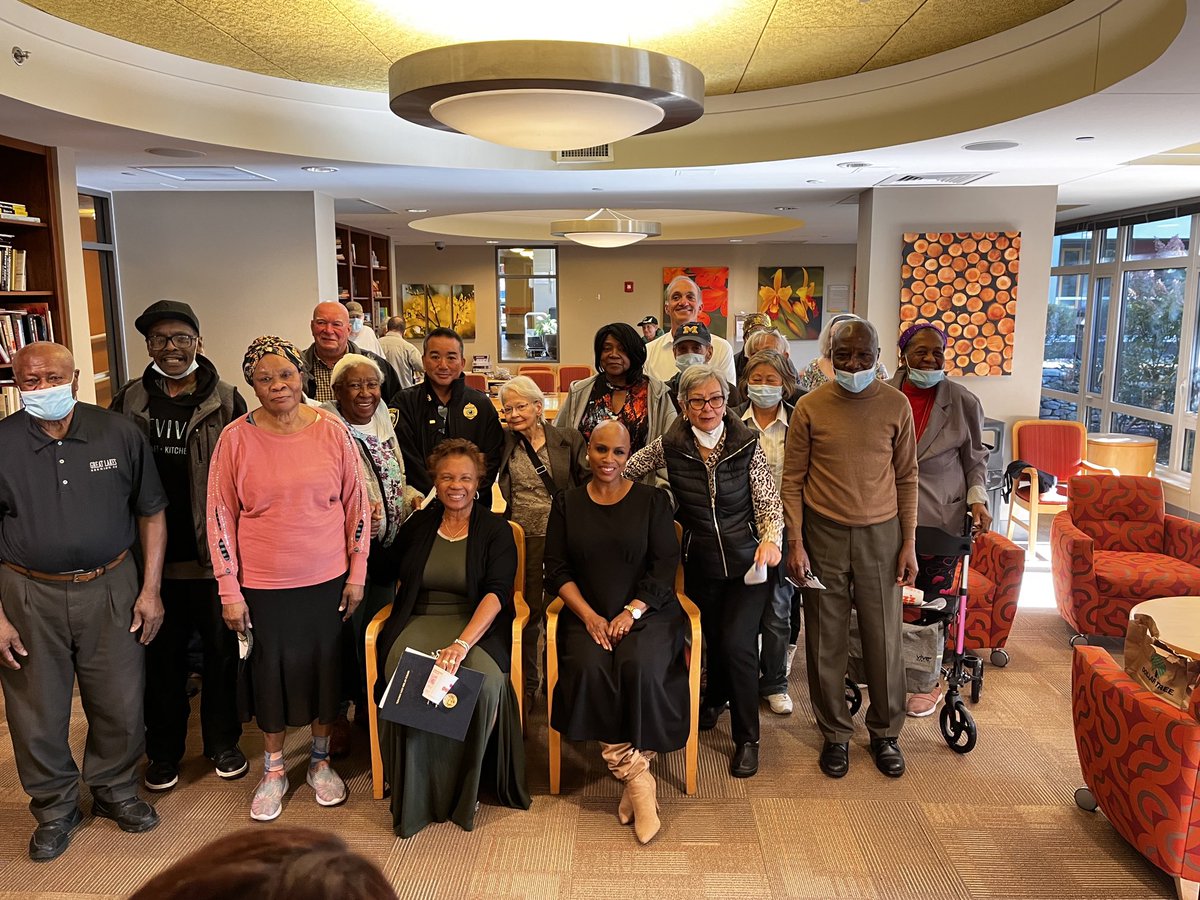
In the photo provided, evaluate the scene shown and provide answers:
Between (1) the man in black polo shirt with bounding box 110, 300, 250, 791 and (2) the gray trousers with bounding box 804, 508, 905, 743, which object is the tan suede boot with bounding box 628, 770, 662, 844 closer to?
(2) the gray trousers with bounding box 804, 508, 905, 743

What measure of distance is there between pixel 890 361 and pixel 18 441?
6.46 meters

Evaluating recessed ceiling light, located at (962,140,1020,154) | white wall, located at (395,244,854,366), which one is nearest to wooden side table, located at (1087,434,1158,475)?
recessed ceiling light, located at (962,140,1020,154)

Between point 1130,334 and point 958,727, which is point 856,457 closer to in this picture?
point 958,727

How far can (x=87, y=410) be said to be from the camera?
279 centimetres

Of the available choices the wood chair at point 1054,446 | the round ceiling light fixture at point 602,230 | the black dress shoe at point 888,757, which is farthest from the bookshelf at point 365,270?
the black dress shoe at point 888,757

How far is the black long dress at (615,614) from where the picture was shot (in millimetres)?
3041

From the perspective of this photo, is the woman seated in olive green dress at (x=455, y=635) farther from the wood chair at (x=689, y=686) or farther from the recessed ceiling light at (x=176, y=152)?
the recessed ceiling light at (x=176, y=152)

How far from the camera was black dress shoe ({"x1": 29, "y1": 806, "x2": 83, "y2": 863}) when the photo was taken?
9.27 ft

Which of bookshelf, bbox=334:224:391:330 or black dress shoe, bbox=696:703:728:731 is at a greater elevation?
bookshelf, bbox=334:224:391:330

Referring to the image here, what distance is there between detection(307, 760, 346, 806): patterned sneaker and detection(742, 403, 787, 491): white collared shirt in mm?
1999

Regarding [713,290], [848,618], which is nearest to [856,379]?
[848,618]

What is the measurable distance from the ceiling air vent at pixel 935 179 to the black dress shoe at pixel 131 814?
19.8 ft

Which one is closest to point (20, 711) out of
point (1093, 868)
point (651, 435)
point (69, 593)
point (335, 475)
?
point (69, 593)

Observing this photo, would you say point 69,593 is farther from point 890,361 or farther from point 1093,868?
point 890,361
